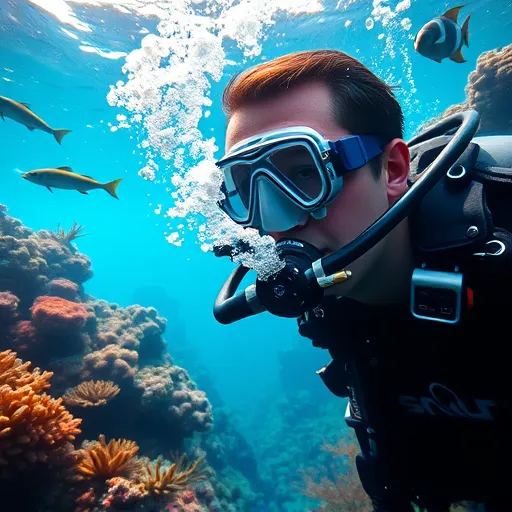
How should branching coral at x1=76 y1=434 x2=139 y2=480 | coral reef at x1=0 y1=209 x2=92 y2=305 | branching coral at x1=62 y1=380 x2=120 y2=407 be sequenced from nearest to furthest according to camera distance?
branching coral at x1=76 y1=434 x2=139 y2=480 < branching coral at x1=62 y1=380 x2=120 y2=407 < coral reef at x1=0 y1=209 x2=92 y2=305

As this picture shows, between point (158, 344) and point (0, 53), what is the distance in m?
15.3

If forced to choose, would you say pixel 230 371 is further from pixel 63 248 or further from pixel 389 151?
pixel 389 151

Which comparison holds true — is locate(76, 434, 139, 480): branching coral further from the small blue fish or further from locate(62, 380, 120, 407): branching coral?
the small blue fish

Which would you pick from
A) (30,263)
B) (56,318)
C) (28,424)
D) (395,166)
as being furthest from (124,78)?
(395,166)

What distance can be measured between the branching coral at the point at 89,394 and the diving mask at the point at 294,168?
18.5 feet

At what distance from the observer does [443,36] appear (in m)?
4.48

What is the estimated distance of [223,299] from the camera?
2402 mm

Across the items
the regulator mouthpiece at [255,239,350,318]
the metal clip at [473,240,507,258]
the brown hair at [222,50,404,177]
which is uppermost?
the brown hair at [222,50,404,177]

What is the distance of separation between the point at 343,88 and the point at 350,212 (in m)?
0.76

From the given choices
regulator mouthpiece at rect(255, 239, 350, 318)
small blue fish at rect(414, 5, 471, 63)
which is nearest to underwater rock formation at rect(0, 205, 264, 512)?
regulator mouthpiece at rect(255, 239, 350, 318)

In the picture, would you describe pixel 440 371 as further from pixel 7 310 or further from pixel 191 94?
pixel 7 310

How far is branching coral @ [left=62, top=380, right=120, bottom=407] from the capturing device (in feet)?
19.3

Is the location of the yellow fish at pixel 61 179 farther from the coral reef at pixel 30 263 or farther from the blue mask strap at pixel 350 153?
the blue mask strap at pixel 350 153

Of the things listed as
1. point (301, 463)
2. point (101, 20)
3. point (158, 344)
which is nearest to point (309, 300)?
point (158, 344)
